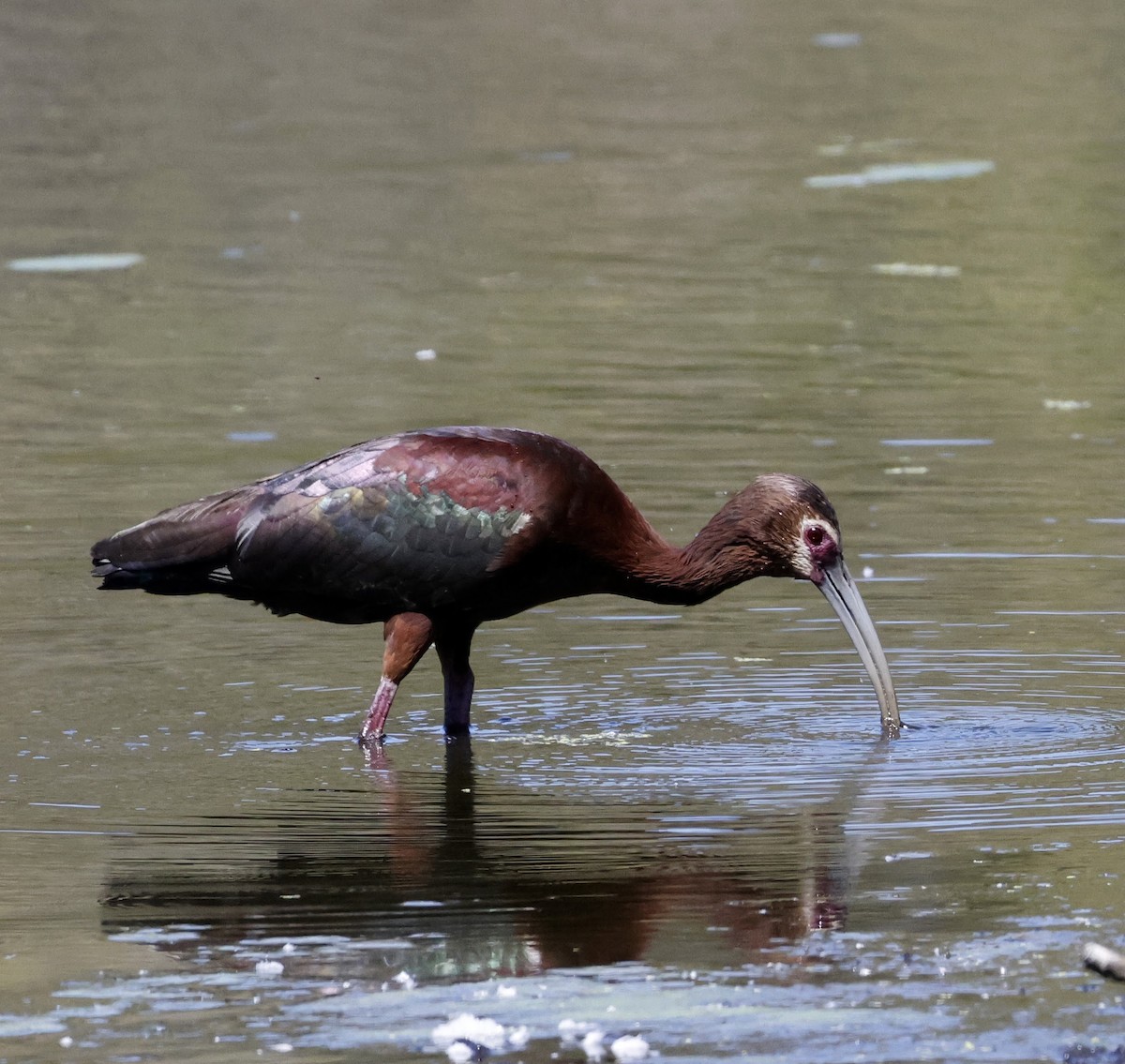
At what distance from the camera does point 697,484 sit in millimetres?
12938

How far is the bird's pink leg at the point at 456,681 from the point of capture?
920 cm

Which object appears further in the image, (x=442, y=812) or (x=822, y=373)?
(x=822, y=373)

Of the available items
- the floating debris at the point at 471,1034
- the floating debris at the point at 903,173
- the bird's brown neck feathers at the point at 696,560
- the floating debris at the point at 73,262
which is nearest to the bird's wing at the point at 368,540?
the bird's brown neck feathers at the point at 696,560

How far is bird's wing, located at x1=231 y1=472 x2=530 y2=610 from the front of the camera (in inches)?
352

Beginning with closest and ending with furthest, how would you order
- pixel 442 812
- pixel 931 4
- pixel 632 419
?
pixel 442 812, pixel 632 419, pixel 931 4

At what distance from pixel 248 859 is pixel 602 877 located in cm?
102

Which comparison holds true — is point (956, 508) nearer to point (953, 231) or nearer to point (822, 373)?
point (822, 373)

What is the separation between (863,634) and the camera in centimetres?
923

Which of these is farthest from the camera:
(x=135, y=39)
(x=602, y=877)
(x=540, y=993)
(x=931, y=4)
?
(x=931, y=4)

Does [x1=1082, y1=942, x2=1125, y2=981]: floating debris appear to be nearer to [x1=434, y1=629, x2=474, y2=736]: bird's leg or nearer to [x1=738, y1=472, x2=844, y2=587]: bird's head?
[x1=738, y1=472, x2=844, y2=587]: bird's head

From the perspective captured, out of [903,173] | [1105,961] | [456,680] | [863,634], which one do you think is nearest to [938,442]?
[863,634]

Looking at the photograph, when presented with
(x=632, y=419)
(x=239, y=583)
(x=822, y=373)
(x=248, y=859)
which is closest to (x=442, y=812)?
(x=248, y=859)

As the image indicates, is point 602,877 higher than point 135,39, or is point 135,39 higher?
point 135,39

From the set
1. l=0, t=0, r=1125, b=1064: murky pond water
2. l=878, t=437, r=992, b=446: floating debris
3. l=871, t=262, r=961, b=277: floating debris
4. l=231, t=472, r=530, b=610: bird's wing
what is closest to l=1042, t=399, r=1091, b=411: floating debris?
l=0, t=0, r=1125, b=1064: murky pond water
